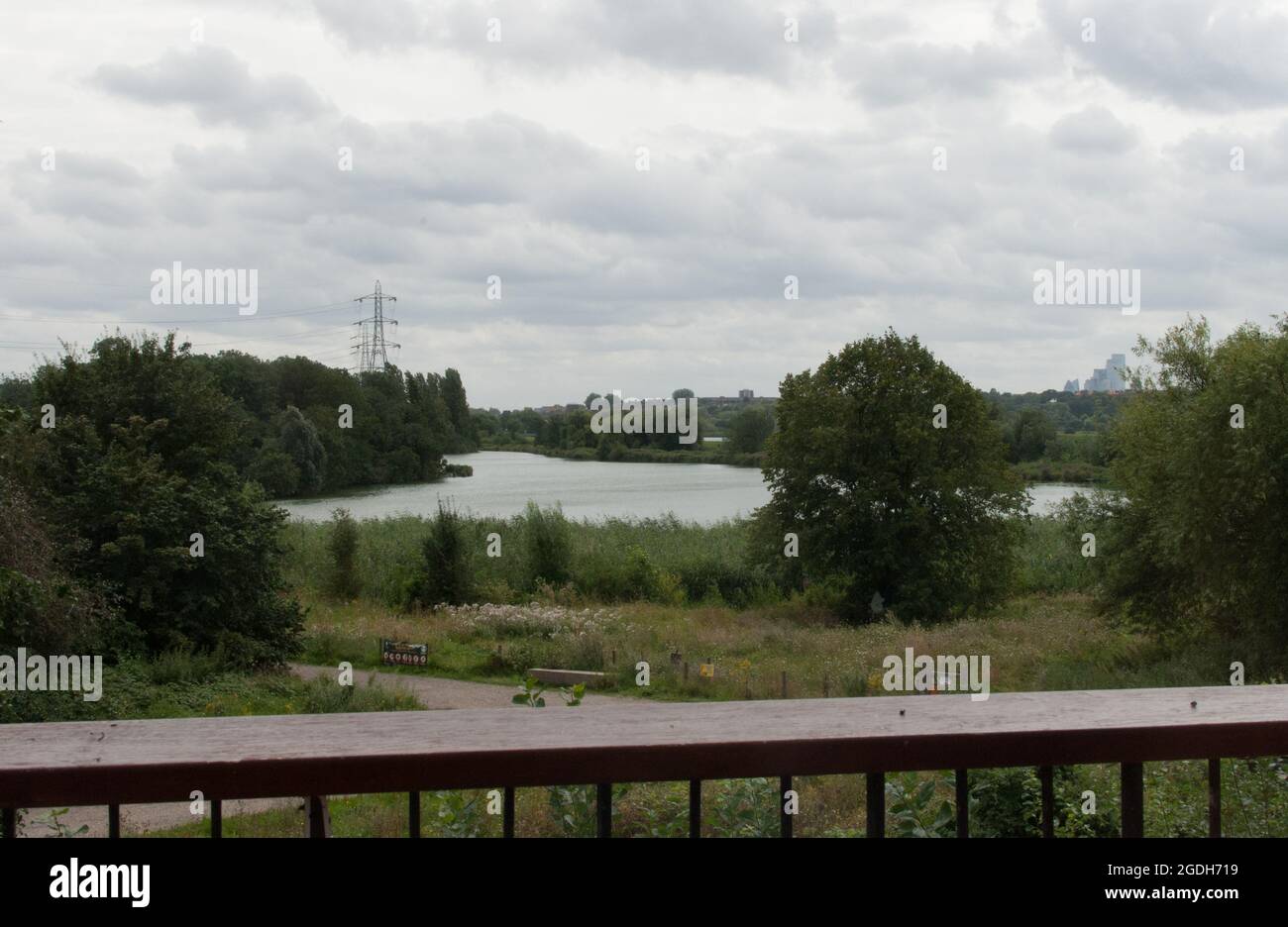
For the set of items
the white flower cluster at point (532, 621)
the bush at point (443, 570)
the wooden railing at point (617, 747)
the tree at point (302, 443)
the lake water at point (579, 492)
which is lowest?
the white flower cluster at point (532, 621)

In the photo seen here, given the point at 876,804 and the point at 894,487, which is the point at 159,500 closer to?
the point at 894,487

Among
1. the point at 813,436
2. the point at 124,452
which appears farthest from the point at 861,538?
the point at 124,452

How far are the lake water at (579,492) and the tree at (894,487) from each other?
2.83m

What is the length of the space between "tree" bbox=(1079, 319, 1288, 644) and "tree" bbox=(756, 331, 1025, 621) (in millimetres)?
5342

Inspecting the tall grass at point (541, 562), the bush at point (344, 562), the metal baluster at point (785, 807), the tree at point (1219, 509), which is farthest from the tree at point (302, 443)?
the metal baluster at point (785, 807)

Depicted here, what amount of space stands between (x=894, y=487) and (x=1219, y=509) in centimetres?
1080

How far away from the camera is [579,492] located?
4644 cm

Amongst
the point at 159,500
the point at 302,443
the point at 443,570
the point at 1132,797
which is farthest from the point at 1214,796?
the point at 302,443

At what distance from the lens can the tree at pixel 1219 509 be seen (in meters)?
17.9

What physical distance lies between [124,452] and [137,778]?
18990 mm

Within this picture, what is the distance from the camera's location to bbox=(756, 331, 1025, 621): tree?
28.3 metres

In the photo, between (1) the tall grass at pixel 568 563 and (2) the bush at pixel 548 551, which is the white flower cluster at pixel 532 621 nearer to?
(1) the tall grass at pixel 568 563
